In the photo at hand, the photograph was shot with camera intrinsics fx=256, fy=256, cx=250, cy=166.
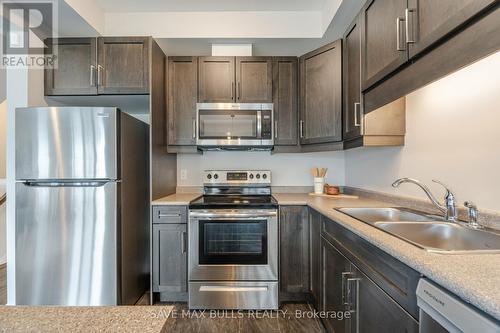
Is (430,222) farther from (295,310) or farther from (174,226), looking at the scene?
(174,226)

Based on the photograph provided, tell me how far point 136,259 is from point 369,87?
2237 millimetres

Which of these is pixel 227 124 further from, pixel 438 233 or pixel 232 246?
pixel 438 233

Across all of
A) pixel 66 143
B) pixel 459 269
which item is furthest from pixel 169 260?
pixel 459 269

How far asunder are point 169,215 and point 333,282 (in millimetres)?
1376

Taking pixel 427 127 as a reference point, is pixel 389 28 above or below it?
above

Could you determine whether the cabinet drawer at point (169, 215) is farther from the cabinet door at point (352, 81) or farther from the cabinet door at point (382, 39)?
the cabinet door at point (382, 39)

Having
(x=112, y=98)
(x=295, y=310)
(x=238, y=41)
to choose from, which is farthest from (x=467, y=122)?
(x=112, y=98)

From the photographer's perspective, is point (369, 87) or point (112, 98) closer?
point (369, 87)

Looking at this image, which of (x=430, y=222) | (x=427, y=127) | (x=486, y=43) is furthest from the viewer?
(x=427, y=127)

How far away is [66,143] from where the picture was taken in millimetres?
1889

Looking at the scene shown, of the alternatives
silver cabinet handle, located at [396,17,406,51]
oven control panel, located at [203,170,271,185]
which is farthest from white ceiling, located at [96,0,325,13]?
oven control panel, located at [203,170,271,185]

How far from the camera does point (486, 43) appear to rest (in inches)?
32.6

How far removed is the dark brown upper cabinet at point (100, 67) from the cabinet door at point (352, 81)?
1685mm

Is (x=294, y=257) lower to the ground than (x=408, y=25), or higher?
lower
